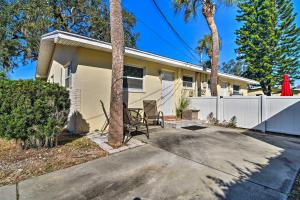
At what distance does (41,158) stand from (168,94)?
264 inches

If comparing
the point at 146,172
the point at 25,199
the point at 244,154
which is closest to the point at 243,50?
the point at 244,154

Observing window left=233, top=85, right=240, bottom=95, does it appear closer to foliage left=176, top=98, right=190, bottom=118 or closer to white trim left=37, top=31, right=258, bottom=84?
foliage left=176, top=98, right=190, bottom=118

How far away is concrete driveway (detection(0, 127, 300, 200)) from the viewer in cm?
251

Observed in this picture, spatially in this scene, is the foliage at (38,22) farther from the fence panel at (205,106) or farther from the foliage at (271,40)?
the foliage at (271,40)

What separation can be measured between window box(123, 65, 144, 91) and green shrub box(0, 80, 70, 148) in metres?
3.39

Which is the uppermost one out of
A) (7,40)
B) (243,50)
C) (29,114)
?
(243,50)

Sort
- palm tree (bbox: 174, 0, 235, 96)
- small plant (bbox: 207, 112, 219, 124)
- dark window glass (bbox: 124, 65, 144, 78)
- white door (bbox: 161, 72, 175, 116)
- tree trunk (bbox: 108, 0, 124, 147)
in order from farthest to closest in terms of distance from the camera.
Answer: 1. palm tree (bbox: 174, 0, 235, 96)
2. white door (bbox: 161, 72, 175, 116)
3. small plant (bbox: 207, 112, 219, 124)
4. dark window glass (bbox: 124, 65, 144, 78)
5. tree trunk (bbox: 108, 0, 124, 147)

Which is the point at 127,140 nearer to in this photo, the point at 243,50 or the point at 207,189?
the point at 207,189

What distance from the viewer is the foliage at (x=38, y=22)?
13242 mm

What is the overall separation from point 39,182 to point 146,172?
1.76 m

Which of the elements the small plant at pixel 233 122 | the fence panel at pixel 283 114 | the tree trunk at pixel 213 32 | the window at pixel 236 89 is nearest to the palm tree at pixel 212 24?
the tree trunk at pixel 213 32

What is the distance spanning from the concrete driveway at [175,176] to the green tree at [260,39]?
18.2 meters

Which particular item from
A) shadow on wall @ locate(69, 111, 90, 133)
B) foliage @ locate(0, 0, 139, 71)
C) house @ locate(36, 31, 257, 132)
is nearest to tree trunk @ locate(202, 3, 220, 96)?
house @ locate(36, 31, 257, 132)

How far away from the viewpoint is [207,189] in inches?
103
